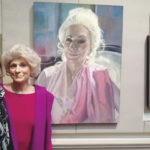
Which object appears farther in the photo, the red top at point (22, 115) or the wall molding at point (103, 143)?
the wall molding at point (103, 143)

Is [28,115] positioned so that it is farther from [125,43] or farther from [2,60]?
[125,43]

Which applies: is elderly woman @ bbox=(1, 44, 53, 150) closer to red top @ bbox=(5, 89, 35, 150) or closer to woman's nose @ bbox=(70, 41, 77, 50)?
red top @ bbox=(5, 89, 35, 150)

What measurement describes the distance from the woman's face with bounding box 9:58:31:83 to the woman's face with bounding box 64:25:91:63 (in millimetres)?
314

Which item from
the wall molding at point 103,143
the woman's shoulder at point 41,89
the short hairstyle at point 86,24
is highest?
the short hairstyle at point 86,24

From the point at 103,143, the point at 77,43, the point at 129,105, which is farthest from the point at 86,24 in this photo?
the point at 103,143

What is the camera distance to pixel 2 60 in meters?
1.19

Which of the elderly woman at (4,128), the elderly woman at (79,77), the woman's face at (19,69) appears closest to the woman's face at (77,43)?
the elderly woman at (79,77)

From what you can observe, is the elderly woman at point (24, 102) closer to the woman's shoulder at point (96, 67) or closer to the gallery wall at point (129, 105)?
the gallery wall at point (129, 105)

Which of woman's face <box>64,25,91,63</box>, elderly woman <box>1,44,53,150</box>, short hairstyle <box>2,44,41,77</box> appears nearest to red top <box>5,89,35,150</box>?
elderly woman <box>1,44,53,150</box>

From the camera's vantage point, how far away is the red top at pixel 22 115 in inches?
47.8

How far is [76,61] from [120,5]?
1.52ft

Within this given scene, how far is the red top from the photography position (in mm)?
1214

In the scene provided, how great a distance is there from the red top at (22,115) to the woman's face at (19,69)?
9 centimetres

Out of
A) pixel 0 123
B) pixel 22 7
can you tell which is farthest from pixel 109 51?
pixel 0 123
